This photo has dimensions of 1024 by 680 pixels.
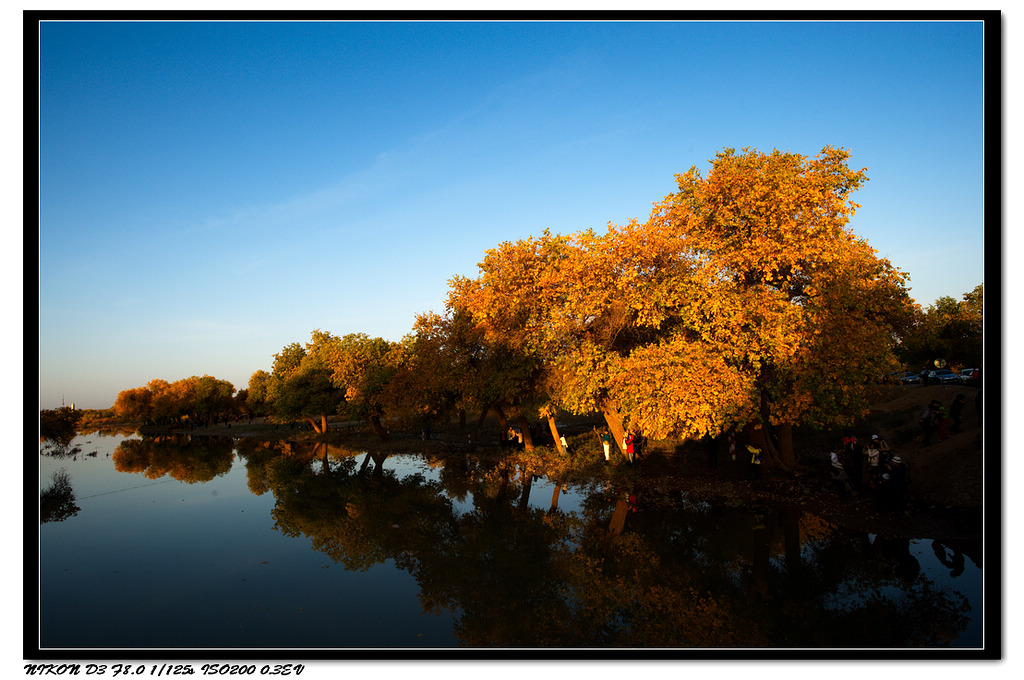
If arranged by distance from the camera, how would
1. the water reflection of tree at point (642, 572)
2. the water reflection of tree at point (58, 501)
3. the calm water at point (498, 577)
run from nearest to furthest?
the water reflection of tree at point (642, 572)
the calm water at point (498, 577)
the water reflection of tree at point (58, 501)

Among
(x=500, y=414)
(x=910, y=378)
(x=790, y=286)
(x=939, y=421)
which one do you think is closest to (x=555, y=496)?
(x=790, y=286)

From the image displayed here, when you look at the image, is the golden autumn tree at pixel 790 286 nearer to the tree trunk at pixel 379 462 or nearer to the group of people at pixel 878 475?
the group of people at pixel 878 475

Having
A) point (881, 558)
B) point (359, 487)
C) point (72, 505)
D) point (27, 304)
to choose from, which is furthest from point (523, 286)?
point (72, 505)

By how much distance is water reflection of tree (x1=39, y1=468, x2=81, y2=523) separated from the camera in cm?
1986

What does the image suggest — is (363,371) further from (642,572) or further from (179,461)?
(642,572)

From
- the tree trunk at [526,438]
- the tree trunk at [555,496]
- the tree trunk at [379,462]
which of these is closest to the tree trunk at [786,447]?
the tree trunk at [555,496]

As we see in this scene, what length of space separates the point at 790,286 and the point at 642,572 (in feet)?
38.4

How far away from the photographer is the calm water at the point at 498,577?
8.54 meters

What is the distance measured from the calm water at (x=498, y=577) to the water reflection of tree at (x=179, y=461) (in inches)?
480

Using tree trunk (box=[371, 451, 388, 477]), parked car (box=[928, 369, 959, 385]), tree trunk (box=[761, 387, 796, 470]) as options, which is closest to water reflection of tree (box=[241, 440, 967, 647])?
tree trunk (box=[761, 387, 796, 470])

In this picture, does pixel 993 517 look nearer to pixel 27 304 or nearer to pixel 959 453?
pixel 959 453

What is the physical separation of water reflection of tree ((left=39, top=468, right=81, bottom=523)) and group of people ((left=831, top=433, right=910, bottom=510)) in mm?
26678

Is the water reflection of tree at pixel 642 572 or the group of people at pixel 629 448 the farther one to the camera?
the group of people at pixel 629 448

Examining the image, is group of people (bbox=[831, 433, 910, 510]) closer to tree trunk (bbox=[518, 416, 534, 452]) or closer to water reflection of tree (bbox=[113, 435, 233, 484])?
tree trunk (bbox=[518, 416, 534, 452])
